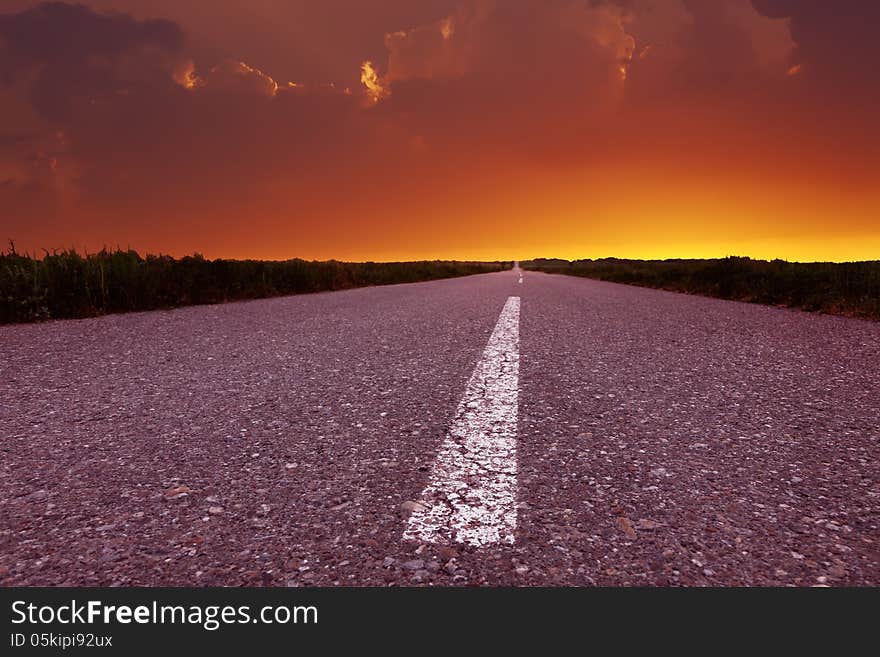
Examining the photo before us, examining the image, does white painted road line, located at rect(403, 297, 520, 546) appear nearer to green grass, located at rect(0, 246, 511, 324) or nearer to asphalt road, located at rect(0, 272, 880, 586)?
asphalt road, located at rect(0, 272, 880, 586)

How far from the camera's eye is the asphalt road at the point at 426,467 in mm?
1580

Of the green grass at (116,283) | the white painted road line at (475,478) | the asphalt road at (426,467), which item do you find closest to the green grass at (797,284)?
the asphalt road at (426,467)

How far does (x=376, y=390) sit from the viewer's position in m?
3.59

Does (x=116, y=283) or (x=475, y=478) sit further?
(x=116, y=283)

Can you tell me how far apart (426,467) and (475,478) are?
230 mm

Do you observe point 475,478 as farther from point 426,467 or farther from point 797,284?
point 797,284

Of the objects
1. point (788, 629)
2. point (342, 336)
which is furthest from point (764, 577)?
point (342, 336)

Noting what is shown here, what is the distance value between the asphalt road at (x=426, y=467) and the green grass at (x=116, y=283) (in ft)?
12.8

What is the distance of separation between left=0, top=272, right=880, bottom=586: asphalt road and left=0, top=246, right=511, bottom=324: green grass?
12.8 feet

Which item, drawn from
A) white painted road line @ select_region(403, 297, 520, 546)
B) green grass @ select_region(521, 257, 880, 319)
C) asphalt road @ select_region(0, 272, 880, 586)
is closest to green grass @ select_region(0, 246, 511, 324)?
asphalt road @ select_region(0, 272, 880, 586)

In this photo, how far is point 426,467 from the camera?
2.26 meters

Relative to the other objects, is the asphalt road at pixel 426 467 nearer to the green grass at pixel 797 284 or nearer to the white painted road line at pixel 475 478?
the white painted road line at pixel 475 478

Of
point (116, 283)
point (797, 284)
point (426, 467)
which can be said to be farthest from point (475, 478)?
point (797, 284)

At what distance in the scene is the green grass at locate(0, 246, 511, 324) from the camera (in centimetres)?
812
